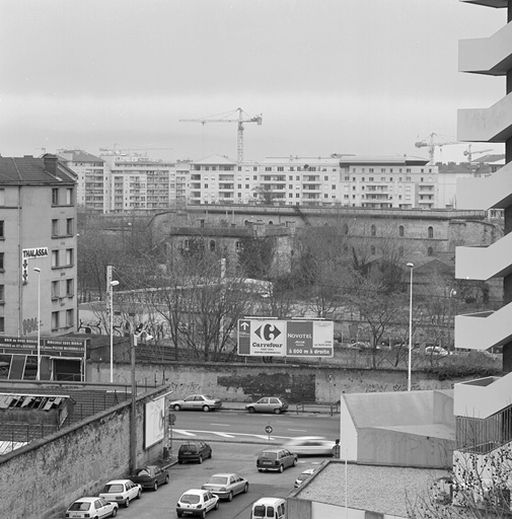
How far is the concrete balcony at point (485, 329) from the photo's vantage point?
688 inches

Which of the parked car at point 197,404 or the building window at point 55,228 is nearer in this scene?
the parked car at point 197,404

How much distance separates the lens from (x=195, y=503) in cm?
2345

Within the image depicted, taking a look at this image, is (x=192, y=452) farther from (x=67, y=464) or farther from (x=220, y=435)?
(x=67, y=464)

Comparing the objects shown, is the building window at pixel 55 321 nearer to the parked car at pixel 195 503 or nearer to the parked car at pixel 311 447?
the parked car at pixel 311 447

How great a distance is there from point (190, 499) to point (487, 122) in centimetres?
936

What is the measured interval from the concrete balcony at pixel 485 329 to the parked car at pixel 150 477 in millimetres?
9757

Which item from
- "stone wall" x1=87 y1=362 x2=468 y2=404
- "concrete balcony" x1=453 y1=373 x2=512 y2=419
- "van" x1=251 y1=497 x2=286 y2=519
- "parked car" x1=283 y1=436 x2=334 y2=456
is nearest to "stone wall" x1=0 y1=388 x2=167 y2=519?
"van" x1=251 y1=497 x2=286 y2=519

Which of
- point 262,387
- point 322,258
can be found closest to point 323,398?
point 262,387

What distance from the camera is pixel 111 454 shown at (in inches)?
1036

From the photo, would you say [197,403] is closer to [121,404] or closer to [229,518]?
[121,404]

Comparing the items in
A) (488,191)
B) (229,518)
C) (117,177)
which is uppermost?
(117,177)

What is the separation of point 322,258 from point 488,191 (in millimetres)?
53680

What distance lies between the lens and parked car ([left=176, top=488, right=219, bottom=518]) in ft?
76.8

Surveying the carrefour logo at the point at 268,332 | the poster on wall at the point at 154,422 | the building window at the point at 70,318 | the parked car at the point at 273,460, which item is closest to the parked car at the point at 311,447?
the parked car at the point at 273,460
